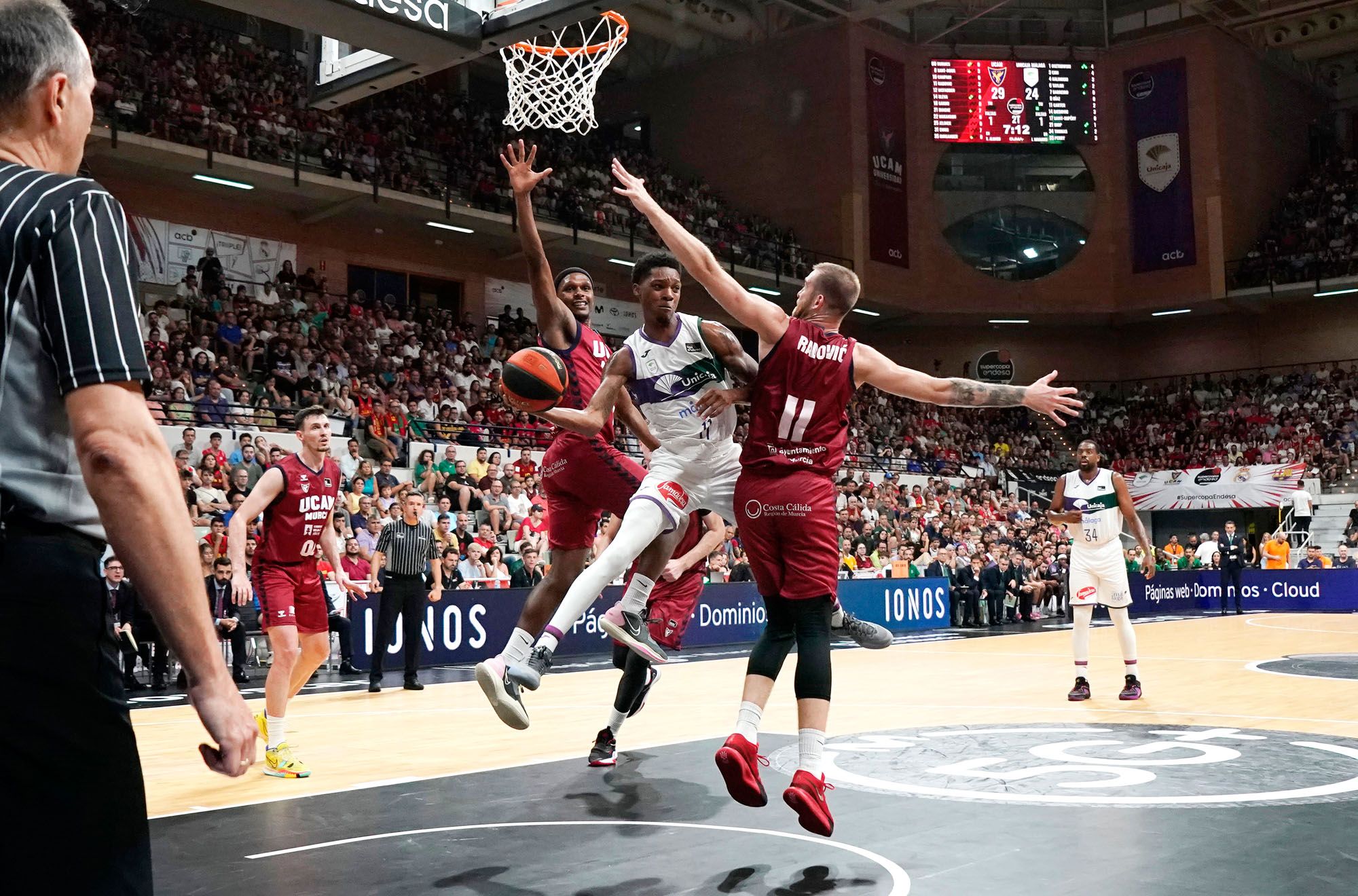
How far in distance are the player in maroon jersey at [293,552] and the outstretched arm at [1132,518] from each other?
610 centimetres

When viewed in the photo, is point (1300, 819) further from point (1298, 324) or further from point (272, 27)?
point (1298, 324)

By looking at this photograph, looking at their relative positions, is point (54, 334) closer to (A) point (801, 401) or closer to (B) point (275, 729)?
(A) point (801, 401)

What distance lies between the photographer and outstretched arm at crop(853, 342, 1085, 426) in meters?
5.08

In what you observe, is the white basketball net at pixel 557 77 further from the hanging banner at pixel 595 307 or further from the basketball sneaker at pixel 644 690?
the hanging banner at pixel 595 307

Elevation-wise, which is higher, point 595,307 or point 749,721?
point 595,307

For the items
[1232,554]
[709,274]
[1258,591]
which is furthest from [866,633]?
[1258,591]

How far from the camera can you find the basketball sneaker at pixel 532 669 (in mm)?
5488

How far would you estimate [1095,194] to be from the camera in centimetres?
3625

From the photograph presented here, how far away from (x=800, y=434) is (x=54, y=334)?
368cm

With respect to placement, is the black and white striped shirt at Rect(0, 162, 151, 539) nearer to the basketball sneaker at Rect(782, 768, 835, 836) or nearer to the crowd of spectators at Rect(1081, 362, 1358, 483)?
the basketball sneaker at Rect(782, 768, 835, 836)

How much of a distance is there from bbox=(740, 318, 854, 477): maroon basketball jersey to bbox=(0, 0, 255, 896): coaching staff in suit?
351cm

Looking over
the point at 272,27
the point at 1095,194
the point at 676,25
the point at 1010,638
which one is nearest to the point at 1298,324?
the point at 1095,194

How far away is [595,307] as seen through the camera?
29266 millimetres

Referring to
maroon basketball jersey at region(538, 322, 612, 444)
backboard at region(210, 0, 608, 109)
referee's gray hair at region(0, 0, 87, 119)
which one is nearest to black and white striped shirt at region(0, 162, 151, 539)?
referee's gray hair at region(0, 0, 87, 119)
